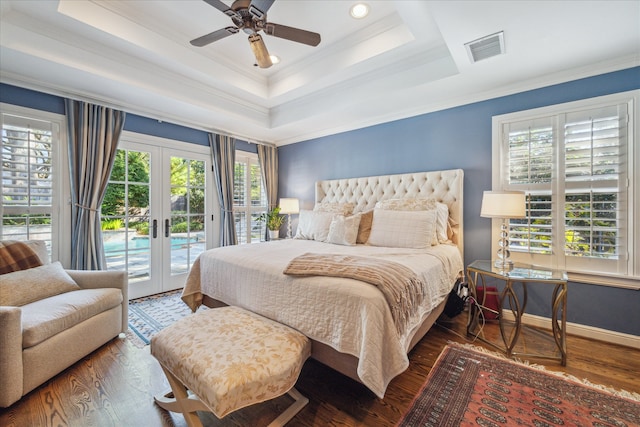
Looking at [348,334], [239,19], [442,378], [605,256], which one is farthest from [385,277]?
[605,256]

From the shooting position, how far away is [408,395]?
1711mm

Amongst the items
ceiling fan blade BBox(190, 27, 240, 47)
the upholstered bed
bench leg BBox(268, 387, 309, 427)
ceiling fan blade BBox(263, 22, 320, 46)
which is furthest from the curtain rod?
bench leg BBox(268, 387, 309, 427)

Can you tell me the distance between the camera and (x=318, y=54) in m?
3.03

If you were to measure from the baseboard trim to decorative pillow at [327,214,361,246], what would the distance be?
1905mm

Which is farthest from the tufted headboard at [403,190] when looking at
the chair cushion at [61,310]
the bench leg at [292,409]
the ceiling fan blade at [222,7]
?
the chair cushion at [61,310]

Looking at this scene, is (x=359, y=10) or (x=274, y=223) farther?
(x=274, y=223)

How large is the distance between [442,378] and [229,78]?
3698 mm

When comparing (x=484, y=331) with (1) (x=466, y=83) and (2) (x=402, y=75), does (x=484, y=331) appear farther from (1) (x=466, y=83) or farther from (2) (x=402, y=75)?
(2) (x=402, y=75)

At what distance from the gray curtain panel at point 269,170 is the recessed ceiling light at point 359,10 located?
2.95m

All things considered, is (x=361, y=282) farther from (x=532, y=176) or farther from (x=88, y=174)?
(x=88, y=174)

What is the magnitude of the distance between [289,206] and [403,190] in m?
1.98

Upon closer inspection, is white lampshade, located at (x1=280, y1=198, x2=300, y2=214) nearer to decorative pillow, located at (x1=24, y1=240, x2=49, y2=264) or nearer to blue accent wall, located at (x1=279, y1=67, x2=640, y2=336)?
blue accent wall, located at (x1=279, y1=67, x2=640, y2=336)

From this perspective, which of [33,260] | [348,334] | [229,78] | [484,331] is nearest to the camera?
[348,334]

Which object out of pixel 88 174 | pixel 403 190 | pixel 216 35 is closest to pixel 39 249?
pixel 88 174
